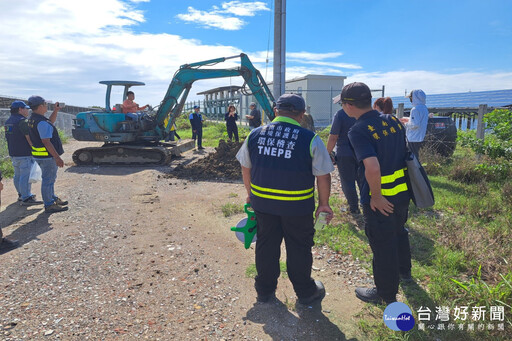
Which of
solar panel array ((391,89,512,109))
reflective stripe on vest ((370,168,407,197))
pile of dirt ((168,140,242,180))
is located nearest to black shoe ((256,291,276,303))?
reflective stripe on vest ((370,168,407,197))

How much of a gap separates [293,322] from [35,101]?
544 centimetres

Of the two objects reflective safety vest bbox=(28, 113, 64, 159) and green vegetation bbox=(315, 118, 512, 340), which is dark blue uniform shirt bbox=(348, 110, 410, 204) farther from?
reflective safety vest bbox=(28, 113, 64, 159)

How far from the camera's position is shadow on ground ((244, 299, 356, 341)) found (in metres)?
2.77

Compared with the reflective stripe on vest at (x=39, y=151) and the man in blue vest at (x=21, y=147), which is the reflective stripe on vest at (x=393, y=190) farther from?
the man in blue vest at (x=21, y=147)

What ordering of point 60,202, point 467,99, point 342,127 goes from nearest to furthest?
point 342,127 < point 60,202 < point 467,99

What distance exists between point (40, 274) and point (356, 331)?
11.3 feet

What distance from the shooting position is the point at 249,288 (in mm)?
3521

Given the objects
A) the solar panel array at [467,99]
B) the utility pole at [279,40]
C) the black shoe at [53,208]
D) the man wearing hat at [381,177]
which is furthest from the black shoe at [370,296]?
the solar panel array at [467,99]

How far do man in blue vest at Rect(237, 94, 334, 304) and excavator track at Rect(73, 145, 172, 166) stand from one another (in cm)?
874

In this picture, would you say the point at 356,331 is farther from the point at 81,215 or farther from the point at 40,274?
the point at 81,215

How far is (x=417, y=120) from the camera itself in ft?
20.6

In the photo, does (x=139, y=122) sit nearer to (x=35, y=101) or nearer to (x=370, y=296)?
(x=35, y=101)

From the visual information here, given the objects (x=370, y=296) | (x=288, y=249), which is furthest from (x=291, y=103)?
(x=370, y=296)

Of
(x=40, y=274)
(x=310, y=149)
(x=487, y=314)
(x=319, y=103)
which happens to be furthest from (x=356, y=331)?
(x=319, y=103)
